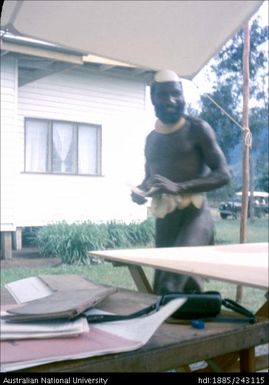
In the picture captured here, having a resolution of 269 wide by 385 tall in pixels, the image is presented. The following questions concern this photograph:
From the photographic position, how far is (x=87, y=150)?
4758mm

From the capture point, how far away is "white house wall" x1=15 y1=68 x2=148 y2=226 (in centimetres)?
455

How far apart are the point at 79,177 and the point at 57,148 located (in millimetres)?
339

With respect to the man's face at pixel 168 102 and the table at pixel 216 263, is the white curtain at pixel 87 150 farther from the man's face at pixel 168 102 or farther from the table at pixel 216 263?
the table at pixel 216 263

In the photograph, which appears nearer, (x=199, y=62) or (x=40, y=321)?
(x=40, y=321)

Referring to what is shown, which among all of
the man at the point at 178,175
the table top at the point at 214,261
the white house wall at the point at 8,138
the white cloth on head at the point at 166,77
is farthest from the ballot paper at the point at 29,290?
the white house wall at the point at 8,138

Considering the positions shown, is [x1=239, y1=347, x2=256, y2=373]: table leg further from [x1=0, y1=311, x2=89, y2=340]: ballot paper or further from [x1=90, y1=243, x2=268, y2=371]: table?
[x1=0, y1=311, x2=89, y2=340]: ballot paper

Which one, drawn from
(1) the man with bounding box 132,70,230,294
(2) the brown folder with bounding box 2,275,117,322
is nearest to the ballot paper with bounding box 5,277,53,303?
(2) the brown folder with bounding box 2,275,117,322

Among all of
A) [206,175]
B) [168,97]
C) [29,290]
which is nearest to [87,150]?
[168,97]

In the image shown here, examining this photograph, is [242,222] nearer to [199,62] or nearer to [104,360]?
[199,62]

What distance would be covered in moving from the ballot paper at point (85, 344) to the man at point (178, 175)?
1255mm

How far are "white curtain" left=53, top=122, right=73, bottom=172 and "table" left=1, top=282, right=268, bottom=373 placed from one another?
372 cm

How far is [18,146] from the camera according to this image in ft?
15.3

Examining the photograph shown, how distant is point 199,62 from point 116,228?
162 cm

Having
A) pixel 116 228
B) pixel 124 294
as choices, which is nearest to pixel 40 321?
pixel 124 294
